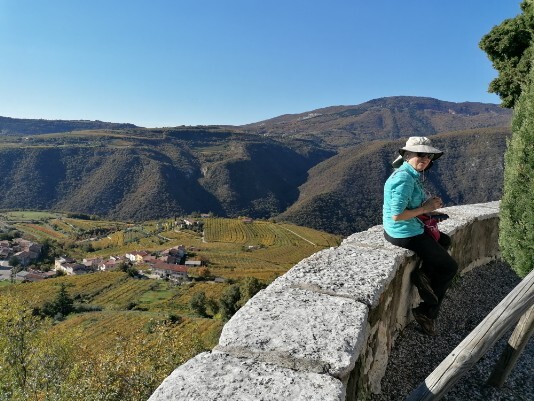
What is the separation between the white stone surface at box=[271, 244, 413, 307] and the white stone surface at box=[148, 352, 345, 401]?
36.0 inches

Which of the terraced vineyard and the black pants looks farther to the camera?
the terraced vineyard

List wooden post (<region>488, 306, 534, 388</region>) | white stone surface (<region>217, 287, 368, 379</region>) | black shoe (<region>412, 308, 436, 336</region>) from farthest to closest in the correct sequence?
1. black shoe (<region>412, 308, 436, 336</region>)
2. wooden post (<region>488, 306, 534, 388</region>)
3. white stone surface (<region>217, 287, 368, 379</region>)

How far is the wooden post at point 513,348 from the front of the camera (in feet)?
9.58

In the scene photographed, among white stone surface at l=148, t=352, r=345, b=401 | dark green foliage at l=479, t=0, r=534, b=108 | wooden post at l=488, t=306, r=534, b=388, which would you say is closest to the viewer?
white stone surface at l=148, t=352, r=345, b=401

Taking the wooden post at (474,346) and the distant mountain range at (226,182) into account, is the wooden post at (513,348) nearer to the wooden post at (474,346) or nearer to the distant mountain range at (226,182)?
the wooden post at (474,346)

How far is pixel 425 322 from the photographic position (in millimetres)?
3803

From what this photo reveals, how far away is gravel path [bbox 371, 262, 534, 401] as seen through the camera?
3020mm

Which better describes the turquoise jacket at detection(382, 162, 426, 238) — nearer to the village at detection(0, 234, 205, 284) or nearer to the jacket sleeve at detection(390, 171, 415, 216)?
the jacket sleeve at detection(390, 171, 415, 216)

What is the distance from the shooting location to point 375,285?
273 cm

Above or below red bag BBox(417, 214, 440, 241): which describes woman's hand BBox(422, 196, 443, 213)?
above

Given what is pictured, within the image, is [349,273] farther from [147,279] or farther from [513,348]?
[147,279]

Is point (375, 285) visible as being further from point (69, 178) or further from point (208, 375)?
point (69, 178)

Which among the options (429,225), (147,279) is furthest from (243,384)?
(147,279)

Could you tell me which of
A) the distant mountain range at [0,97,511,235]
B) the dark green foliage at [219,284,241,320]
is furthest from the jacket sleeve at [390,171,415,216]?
the distant mountain range at [0,97,511,235]
